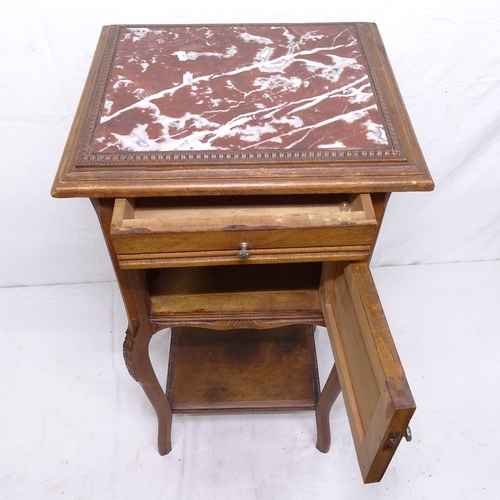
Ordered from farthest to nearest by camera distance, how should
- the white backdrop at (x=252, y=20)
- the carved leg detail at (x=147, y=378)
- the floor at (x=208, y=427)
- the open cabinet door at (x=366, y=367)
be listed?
1. the floor at (x=208, y=427)
2. the white backdrop at (x=252, y=20)
3. the carved leg detail at (x=147, y=378)
4. the open cabinet door at (x=366, y=367)

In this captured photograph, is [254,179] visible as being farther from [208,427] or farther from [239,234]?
[208,427]

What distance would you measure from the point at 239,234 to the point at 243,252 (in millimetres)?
34

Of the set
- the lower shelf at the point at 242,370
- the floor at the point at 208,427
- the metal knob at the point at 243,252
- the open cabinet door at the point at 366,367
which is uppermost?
the metal knob at the point at 243,252

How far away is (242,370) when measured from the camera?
1.45 metres

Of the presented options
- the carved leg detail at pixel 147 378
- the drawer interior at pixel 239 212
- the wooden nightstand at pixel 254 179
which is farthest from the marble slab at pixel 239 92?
the carved leg detail at pixel 147 378

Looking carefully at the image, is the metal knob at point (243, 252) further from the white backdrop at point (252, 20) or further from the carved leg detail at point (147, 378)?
the white backdrop at point (252, 20)

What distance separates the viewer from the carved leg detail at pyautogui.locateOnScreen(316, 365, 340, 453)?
1.23 m

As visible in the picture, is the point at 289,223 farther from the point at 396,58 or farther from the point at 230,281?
the point at 396,58

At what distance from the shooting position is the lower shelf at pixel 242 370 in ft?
4.55

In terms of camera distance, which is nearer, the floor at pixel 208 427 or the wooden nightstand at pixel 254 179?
the wooden nightstand at pixel 254 179

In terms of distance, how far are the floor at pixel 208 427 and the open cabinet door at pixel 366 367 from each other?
551 mm

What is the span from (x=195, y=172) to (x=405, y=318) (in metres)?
1.11

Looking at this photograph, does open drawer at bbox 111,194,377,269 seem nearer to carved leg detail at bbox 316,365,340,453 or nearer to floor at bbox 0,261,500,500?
carved leg detail at bbox 316,365,340,453

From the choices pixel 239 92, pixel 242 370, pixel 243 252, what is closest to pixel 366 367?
pixel 243 252
